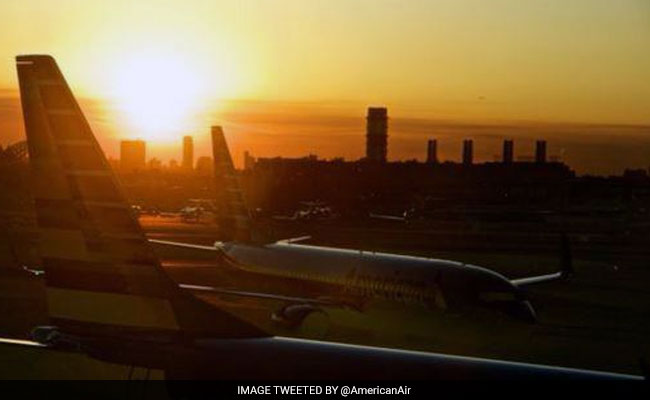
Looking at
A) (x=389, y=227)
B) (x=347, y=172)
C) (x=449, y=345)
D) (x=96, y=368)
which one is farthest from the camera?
(x=347, y=172)

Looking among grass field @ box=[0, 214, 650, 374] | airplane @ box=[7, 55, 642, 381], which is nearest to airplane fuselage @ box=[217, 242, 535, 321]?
grass field @ box=[0, 214, 650, 374]

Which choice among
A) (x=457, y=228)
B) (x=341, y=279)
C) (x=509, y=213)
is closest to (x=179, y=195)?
(x=509, y=213)

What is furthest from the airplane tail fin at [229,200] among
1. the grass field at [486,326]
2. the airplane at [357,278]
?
the grass field at [486,326]

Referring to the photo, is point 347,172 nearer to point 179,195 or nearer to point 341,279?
point 179,195

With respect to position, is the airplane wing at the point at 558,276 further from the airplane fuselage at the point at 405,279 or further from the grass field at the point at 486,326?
the airplane fuselage at the point at 405,279

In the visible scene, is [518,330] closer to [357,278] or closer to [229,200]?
[357,278]

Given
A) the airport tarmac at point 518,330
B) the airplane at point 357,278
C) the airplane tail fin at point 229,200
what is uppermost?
the airplane tail fin at point 229,200

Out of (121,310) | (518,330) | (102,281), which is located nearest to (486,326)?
(518,330)
